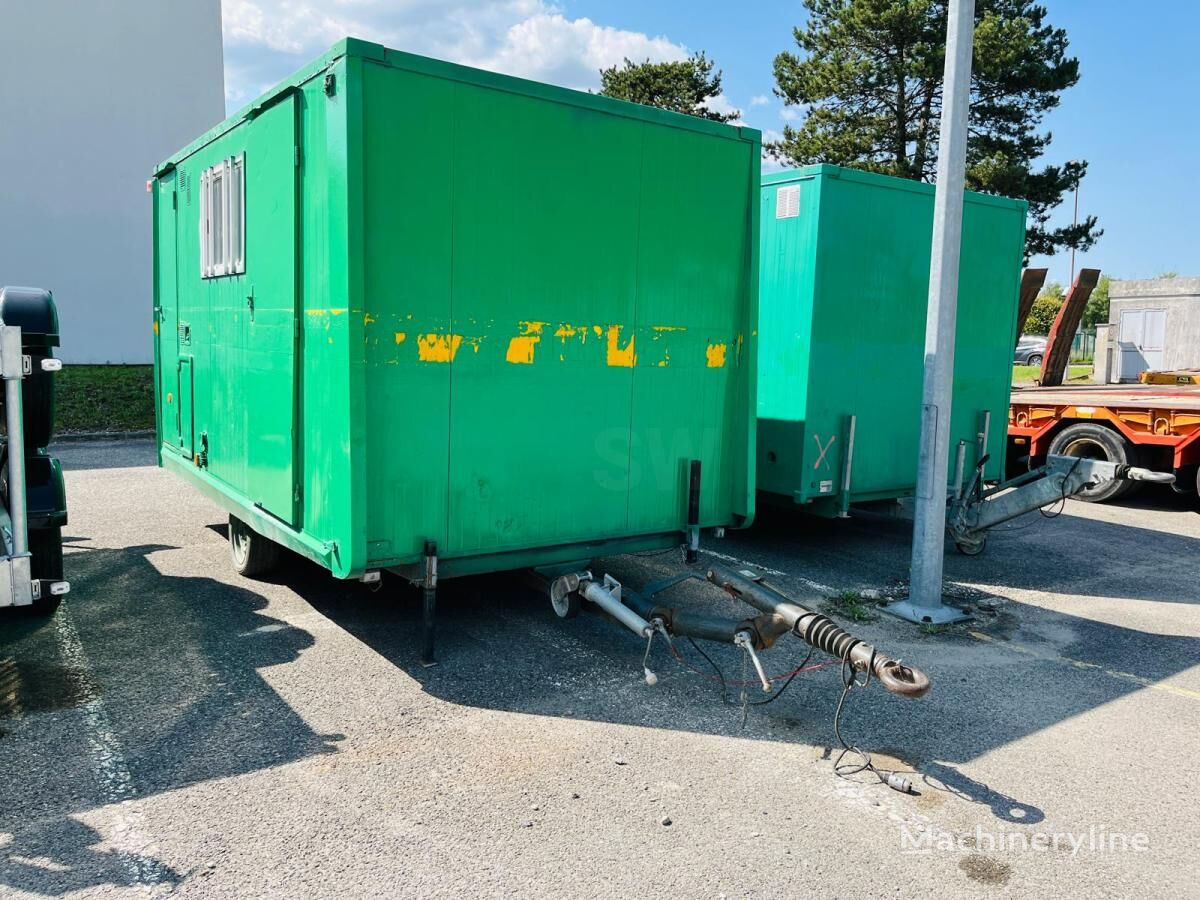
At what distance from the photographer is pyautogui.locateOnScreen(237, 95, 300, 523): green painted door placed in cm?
489

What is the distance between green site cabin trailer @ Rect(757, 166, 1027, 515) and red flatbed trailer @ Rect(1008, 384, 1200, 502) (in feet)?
10.8

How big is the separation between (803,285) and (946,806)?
458 cm

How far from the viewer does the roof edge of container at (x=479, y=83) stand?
4355mm

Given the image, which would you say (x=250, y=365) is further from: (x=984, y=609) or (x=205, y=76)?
(x=205, y=76)

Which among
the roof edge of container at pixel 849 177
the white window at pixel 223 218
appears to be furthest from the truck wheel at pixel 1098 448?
the white window at pixel 223 218

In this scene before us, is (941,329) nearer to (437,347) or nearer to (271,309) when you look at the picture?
(437,347)

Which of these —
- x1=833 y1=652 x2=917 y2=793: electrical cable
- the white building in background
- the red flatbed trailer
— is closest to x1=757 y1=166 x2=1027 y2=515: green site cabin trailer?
the red flatbed trailer

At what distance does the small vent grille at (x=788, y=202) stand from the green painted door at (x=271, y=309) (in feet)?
13.5

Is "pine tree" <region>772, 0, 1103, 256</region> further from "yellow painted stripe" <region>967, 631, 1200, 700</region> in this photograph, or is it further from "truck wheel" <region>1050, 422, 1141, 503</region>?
"yellow painted stripe" <region>967, 631, 1200, 700</region>

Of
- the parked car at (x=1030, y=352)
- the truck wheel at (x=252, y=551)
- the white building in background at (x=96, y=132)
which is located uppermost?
the white building in background at (x=96, y=132)

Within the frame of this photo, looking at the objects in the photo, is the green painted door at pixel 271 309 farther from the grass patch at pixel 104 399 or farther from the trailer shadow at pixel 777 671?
the grass patch at pixel 104 399

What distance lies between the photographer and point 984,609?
261 inches

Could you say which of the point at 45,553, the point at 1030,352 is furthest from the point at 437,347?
the point at 1030,352

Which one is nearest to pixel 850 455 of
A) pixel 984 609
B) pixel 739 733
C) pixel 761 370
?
pixel 761 370
